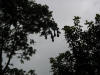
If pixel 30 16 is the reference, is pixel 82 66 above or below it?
below

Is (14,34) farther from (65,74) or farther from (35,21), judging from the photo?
(65,74)

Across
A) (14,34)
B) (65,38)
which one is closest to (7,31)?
(14,34)

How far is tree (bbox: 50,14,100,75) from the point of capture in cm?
1868

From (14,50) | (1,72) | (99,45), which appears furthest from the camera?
(14,50)

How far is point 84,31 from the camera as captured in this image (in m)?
20.7

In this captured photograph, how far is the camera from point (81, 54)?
19.0m

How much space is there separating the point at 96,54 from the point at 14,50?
8.67 m

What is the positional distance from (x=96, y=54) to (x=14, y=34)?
346 inches

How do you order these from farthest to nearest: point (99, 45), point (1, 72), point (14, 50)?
1. point (14, 50)
2. point (99, 45)
3. point (1, 72)

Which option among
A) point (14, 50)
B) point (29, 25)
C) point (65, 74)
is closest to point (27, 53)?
point (14, 50)

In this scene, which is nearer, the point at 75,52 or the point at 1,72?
the point at 1,72

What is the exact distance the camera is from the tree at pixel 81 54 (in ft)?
61.3

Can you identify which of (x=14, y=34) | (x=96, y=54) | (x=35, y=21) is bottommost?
(x=96, y=54)

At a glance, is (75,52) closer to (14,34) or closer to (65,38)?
(65,38)
